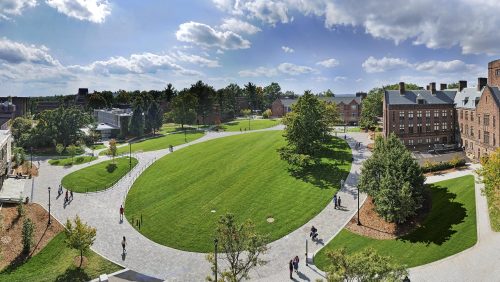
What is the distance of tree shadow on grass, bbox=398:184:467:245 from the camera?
34.2 metres

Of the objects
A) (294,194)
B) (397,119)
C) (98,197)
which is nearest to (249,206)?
(294,194)

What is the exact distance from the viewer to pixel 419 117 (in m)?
70.2

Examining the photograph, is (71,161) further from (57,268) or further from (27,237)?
(57,268)

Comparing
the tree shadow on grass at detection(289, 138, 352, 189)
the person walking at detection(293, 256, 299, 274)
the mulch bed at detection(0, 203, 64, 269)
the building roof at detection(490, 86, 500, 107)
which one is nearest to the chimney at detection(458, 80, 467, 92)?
the building roof at detection(490, 86, 500, 107)

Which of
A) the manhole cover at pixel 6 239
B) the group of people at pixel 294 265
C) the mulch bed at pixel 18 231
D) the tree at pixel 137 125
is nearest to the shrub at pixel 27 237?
the mulch bed at pixel 18 231

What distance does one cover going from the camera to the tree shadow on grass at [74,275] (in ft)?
102

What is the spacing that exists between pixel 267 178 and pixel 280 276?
933 inches

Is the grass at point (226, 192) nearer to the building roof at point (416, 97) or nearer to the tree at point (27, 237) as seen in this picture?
the tree at point (27, 237)

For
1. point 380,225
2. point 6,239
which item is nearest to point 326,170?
point 380,225

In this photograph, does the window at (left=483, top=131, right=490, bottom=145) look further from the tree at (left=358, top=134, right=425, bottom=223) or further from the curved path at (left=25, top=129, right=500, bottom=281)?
the tree at (left=358, top=134, right=425, bottom=223)

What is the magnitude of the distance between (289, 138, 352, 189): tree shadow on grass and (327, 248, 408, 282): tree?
27876 mm

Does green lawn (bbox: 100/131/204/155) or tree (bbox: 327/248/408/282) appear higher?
green lawn (bbox: 100/131/204/155)

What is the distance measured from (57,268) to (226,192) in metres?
22.3

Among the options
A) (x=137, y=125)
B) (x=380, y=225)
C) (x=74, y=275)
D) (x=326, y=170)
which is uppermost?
(x=137, y=125)
